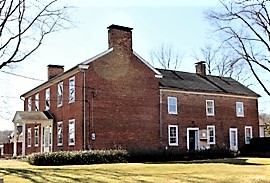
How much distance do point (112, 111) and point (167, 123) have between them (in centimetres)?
561

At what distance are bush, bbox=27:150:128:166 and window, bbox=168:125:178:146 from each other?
8.34 m

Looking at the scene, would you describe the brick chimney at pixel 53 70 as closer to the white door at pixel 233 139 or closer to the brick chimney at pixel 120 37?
the brick chimney at pixel 120 37

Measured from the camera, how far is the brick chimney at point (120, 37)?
104 feet

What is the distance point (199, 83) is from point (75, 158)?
17500mm

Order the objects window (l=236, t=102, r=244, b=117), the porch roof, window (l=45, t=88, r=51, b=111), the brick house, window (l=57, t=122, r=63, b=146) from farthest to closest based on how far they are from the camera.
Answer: window (l=236, t=102, r=244, b=117), window (l=45, t=88, r=51, b=111), the porch roof, window (l=57, t=122, r=63, b=146), the brick house

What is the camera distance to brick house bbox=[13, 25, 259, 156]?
30477 mm

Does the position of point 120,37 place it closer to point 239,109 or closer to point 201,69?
point 201,69

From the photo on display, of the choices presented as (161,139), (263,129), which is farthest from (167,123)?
(263,129)

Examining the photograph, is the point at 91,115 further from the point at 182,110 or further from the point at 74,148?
the point at 182,110

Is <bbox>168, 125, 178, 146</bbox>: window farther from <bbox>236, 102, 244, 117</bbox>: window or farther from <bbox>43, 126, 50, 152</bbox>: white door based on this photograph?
<bbox>43, 126, 50, 152</bbox>: white door

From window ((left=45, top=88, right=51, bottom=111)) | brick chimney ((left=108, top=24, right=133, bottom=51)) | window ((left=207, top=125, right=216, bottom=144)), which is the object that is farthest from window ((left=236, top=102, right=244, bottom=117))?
window ((left=45, top=88, right=51, bottom=111))

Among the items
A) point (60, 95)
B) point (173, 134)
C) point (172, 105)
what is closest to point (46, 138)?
point (60, 95)

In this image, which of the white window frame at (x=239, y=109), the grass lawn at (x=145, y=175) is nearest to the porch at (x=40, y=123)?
the grass lawn at (x=145, y=175)

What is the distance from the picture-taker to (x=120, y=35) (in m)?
32.0
